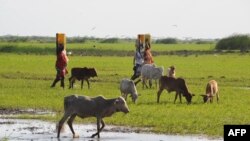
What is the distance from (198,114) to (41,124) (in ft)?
18.4

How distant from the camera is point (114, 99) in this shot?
2047 centimetres

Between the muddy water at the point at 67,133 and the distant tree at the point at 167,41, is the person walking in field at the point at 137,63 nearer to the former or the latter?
the muddy water at the point at 67,133

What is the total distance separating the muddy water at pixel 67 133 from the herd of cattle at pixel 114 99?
1.10ft

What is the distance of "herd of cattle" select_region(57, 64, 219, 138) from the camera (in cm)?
2023

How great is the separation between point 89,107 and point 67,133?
→ 1.22 m

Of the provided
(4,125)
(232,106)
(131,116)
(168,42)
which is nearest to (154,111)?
(131,116)

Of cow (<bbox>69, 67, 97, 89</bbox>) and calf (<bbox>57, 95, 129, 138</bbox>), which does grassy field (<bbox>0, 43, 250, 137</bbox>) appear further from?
calf (<bbox>57, 95, 129, 138</bbox>)

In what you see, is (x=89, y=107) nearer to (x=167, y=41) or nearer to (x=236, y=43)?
(x=236, y=43)

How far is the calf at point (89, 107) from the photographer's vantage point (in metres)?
20.2

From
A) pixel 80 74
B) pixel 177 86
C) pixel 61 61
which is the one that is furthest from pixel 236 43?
pixel 177 86

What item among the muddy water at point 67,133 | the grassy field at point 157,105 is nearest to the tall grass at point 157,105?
the grassy field at point 157,105

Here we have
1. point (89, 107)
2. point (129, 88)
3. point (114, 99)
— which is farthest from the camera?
point (129, 88)

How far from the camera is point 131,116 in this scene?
24438 mm

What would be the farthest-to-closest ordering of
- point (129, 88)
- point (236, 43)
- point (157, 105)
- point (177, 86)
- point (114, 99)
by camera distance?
point (236, 43) < point (177, 86) < point (129, 88) < point (157, 105) < point (114, 99)
